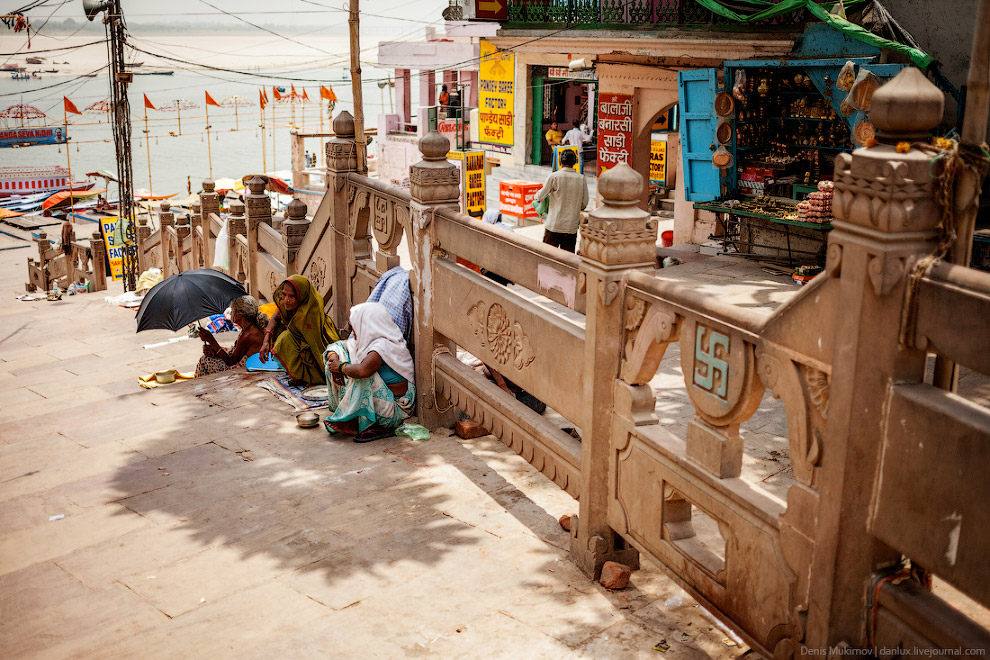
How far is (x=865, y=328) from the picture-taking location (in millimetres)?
3156

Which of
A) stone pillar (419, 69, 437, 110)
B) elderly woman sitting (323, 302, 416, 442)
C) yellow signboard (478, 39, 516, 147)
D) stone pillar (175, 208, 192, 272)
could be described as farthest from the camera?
stone pillar (419, 69, 437, 110)

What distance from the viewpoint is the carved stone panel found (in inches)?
152

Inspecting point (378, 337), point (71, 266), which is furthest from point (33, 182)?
point (378, 337)

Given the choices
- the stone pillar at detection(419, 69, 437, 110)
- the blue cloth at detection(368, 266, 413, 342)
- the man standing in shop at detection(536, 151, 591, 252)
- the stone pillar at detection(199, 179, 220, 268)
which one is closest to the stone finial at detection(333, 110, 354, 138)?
the blue cloth at detection(368, 266, 413, 342)

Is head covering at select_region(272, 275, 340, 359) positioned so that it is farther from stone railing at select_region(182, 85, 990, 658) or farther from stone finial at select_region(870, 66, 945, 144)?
stone finial at select_region(870, 66, 945, 144)

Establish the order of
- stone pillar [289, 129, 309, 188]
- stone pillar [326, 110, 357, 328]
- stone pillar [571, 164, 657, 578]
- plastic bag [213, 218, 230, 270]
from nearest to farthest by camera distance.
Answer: stone pillar [571, 164, 657, 578] → stone pillar [326, 110, 357, 328] → plastic bag [213, 218, 230, 270] → stone pillar [289, 129, 309, 188]

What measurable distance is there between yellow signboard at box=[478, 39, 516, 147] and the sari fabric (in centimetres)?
1938

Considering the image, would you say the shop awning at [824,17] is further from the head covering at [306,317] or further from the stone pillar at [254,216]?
the head covering at [306,317]

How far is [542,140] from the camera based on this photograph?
89.4 feet

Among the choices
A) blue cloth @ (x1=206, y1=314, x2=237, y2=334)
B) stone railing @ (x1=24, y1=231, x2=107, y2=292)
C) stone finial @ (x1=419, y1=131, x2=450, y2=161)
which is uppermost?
stone finial @ (x1=419, y1=131, x2=450, y2=161)

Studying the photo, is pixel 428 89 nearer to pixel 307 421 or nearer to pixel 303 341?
pixel 303 341

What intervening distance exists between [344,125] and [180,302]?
10.3 ft

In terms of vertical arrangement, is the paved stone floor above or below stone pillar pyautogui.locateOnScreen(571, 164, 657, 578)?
below

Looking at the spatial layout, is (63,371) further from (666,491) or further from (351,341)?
(666,491)
